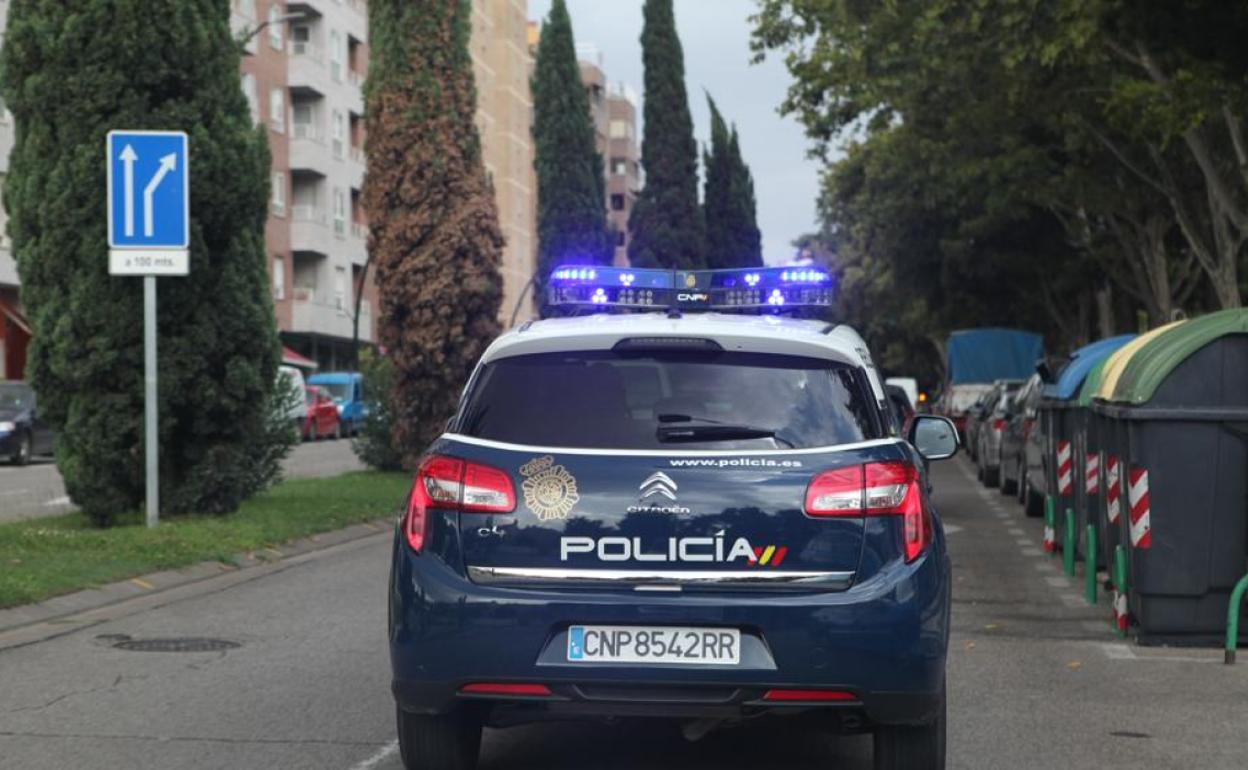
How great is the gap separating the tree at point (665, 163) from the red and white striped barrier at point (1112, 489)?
7122 cm

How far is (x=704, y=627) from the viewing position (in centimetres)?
614

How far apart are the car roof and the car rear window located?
34mm

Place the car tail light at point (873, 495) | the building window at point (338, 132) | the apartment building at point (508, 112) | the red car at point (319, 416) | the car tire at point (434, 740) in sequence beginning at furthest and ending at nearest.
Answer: the apartment building at point (508, 112), the building window at point (338, 132), the red car at point (319, 416), the car tire at point (434, 740), the car tail light at point (873, 495)

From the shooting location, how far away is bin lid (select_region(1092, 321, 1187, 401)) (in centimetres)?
1275

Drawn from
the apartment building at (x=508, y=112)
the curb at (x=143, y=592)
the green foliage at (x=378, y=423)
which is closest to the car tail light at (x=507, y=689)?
the curb at (x=143, y=592)

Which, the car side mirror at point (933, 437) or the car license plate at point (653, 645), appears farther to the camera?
the car side mirror at point (933, 437)

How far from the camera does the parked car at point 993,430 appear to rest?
→ 1129 inches

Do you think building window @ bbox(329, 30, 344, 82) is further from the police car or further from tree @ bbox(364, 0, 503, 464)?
the police car

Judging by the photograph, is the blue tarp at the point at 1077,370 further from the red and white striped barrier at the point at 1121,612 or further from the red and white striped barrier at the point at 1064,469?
the red and white striped barrier at the point at 1121,612

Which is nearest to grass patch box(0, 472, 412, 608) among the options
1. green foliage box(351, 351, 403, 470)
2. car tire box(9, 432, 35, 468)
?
green foliage box(351, 351, 403, 470)

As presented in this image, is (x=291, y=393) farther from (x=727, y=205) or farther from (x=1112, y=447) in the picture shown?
(x=727, y=205)

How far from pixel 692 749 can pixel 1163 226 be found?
32.4 m

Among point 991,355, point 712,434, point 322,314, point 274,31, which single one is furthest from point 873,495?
point 322,314

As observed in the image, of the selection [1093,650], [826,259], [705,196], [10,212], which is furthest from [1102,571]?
[705,196]
